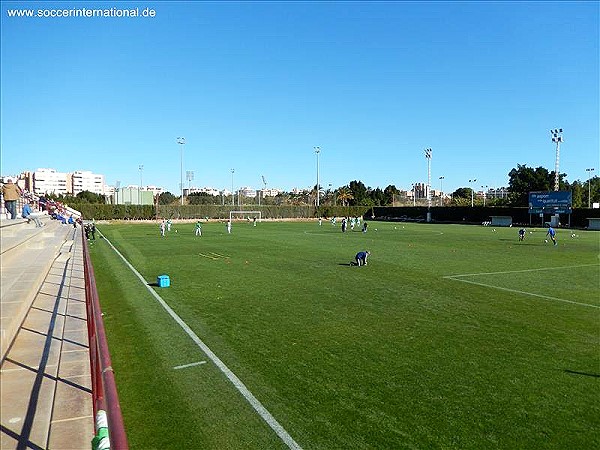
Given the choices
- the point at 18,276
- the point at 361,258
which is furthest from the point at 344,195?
the point at 18,276

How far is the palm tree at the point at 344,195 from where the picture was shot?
431 ft

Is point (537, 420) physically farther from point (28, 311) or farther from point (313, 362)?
point (28, 311)

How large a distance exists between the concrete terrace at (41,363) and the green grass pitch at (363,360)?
674 millimetres

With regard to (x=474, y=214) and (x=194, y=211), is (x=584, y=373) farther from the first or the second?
(x=194, y=211)

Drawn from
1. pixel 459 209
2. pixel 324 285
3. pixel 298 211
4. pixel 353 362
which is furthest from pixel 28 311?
pixel 298 211

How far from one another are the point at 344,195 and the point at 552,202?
7545 cm

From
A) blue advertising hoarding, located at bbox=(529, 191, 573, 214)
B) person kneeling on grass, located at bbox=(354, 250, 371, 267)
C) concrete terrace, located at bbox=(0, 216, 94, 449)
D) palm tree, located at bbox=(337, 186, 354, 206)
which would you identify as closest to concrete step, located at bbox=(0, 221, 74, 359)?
concrete terrace, located at bbox=(0, 216, 94, 449)

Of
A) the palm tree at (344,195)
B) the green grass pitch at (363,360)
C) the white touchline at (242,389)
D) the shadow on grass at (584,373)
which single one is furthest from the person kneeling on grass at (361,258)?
the palm tree at (344,195)

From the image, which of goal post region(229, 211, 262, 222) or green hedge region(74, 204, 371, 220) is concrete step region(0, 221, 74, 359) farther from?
goal post region(229, 211, 262, 222)

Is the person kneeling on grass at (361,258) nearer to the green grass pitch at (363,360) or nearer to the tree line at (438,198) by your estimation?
the green grass pitch at (363,360)

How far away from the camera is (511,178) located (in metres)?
108

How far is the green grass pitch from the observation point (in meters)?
5.98

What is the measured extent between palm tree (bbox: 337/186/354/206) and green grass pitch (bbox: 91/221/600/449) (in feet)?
372

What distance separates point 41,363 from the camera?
24.5ft
